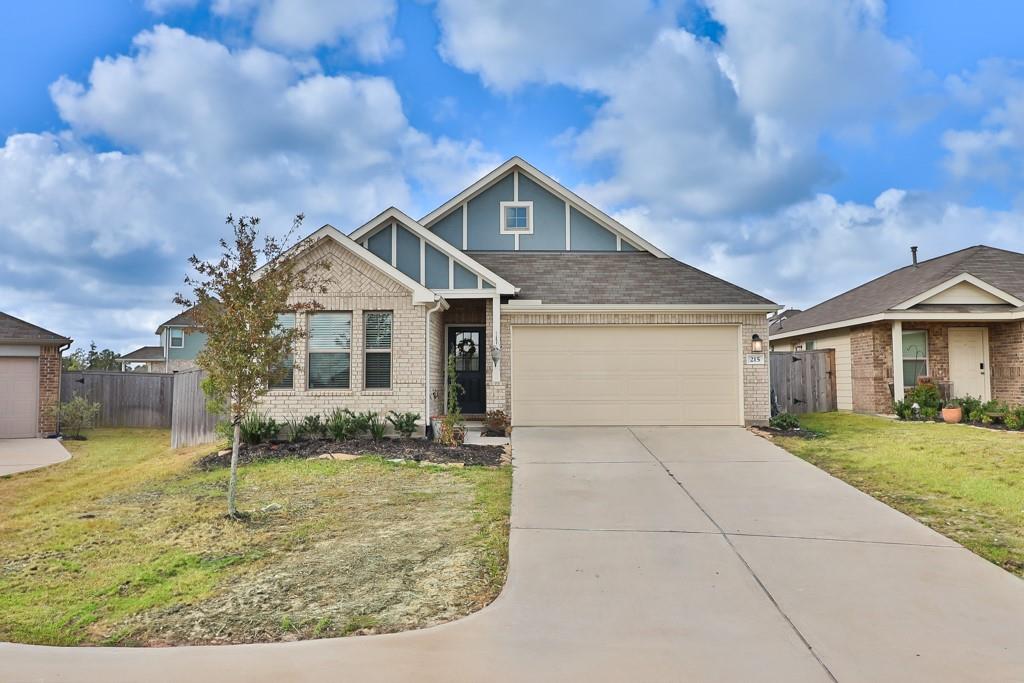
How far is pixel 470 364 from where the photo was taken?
1405 cm

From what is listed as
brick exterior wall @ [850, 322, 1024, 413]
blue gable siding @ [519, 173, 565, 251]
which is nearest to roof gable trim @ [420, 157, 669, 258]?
blue gable siding @ [519, 173, 565, 251]

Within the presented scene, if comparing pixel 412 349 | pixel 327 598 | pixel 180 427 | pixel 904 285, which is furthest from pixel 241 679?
pixel 904 285

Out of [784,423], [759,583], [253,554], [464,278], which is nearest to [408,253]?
[464,278]

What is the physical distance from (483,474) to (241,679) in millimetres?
5306

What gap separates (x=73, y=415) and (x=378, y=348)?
9.39 meters

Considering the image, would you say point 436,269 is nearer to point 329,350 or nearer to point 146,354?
point 329,350

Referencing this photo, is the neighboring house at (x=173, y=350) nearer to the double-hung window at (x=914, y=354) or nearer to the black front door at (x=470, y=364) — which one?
the black front door at (x=470, y=364)

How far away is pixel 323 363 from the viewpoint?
11148 mm

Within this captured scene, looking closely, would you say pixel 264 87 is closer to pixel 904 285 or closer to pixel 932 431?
pixel 932 431

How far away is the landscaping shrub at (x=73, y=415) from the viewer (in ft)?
47.5

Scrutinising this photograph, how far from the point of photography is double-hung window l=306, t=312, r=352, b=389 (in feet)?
36.4

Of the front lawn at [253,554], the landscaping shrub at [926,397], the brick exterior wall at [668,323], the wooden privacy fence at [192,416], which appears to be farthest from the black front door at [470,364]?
the landscaping shrub at [926,397]

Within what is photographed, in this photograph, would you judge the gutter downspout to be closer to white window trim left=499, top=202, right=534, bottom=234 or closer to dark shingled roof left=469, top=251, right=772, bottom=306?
dark shingled roof left=469, top=251, right=772, bottom=306

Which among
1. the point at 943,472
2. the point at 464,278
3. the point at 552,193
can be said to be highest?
the point at 552,193
